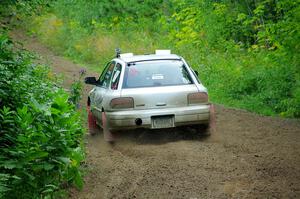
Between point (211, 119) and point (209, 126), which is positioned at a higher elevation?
→ point (211, 119)

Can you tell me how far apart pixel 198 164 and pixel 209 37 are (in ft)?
48.2

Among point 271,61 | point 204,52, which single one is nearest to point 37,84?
point 271,61

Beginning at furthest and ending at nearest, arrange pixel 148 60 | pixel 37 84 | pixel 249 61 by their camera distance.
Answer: pixel 249 61
pixel 148 60
pixel 37 84

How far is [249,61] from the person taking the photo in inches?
750

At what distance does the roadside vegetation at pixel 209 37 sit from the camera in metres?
15.2

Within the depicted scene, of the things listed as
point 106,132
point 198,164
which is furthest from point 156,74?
point 198,164

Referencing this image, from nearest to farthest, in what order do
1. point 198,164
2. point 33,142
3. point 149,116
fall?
point 33,142, point 198,164, point 149,116

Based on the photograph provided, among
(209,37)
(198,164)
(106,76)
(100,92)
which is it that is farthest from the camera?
(209,37)

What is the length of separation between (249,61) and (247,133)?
26.4 ft

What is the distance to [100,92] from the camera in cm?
1143

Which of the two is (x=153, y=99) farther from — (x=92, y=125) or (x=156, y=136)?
(x=92, y=125)

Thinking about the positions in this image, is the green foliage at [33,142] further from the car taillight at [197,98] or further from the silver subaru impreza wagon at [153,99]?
the car taillight at [197,98]

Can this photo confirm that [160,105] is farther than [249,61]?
No

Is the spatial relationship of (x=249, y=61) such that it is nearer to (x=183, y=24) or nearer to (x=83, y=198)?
(x=183, y=24)
